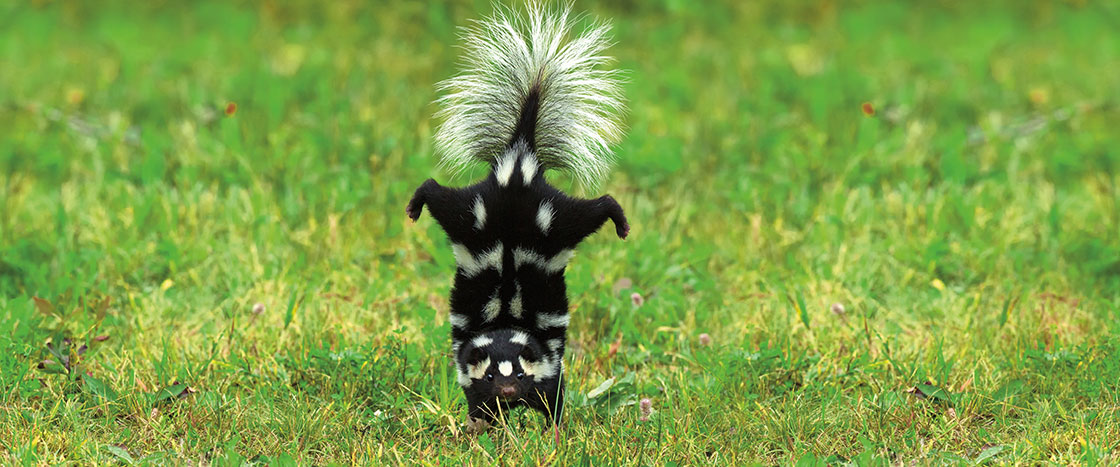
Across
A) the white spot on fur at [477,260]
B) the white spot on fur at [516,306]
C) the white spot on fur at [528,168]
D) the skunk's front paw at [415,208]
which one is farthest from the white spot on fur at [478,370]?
the white spot on fur at [528,168]

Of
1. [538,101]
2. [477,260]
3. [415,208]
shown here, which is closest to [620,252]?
[538,101]

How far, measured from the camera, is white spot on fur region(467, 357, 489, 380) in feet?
14.5

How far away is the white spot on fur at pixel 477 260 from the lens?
441cm

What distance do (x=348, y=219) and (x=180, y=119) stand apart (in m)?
2.54

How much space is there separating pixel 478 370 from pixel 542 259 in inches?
20.4

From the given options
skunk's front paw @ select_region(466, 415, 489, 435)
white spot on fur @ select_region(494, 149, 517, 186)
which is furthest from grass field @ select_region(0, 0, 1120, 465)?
white spot on fur @ select_region(494, 149, 517, 186)

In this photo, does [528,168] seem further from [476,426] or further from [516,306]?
[476,426]

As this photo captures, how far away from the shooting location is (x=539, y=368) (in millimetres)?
4520

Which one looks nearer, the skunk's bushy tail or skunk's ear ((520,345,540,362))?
skunk's ear ((520,345,540,362))

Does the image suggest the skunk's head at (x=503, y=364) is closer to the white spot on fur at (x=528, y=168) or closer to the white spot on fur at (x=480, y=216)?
the white spot on fur at (x=480, y=216)

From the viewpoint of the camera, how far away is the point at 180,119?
8523mm

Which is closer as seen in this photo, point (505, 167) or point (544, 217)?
point (544, 217)

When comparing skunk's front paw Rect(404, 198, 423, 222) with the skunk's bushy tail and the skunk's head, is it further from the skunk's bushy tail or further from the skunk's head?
the skunk's head

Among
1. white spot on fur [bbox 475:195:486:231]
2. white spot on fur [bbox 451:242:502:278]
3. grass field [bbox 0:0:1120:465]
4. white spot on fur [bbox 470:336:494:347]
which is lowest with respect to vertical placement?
grass field [bbox 0:0:1120:465]
